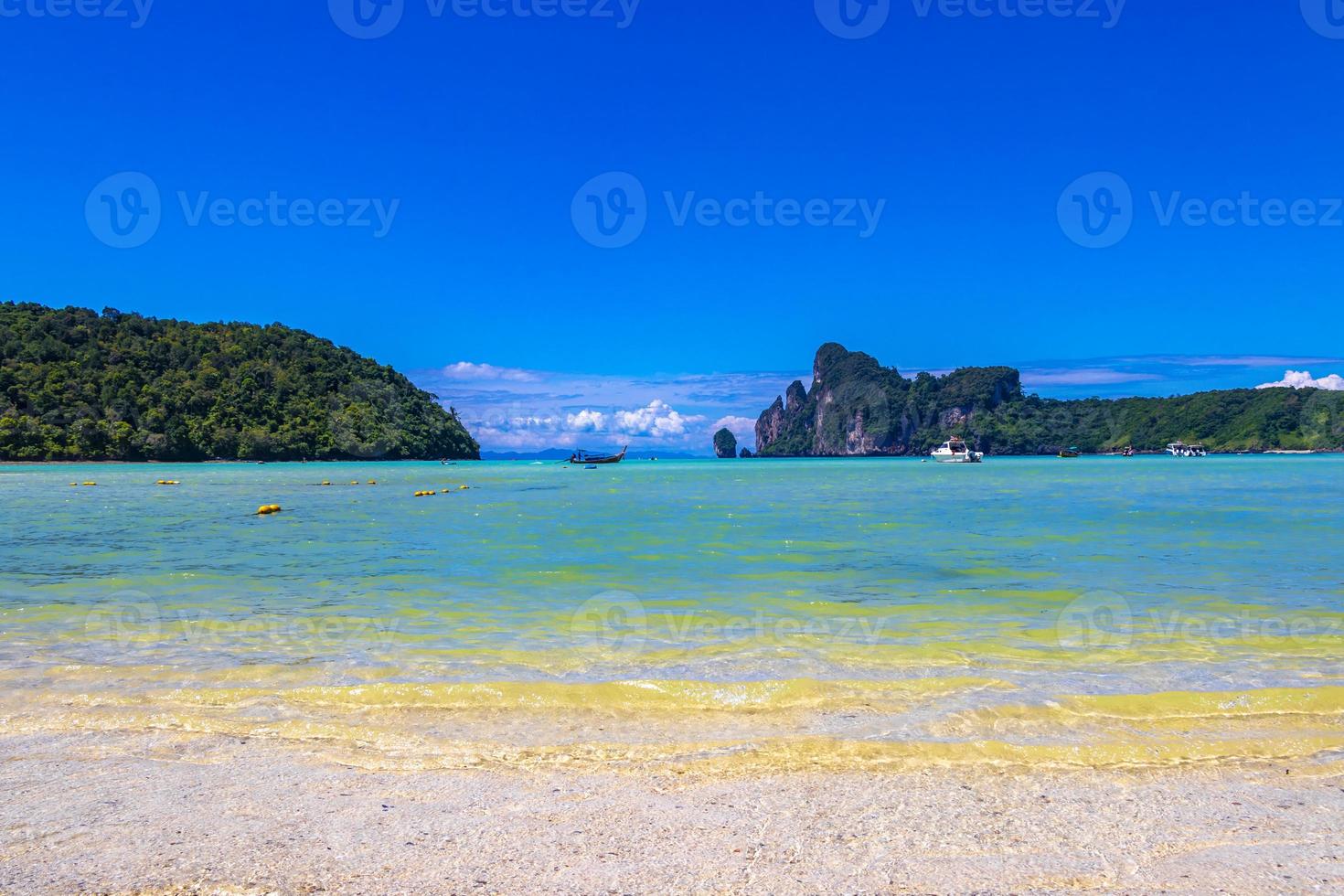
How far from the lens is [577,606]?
12547 mm

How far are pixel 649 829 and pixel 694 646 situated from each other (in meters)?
4.99

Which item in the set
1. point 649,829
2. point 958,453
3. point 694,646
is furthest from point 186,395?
point 649,829

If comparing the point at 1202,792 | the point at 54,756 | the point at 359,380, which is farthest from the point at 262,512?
the point at 359,380

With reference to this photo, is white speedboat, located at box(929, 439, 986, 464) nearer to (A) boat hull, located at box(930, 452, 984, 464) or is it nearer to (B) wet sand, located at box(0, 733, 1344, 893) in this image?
(A) boat hull, located at box(930, 452, 984, 464)

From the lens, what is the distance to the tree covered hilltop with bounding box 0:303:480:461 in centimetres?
12006

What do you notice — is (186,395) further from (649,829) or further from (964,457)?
(649,829)

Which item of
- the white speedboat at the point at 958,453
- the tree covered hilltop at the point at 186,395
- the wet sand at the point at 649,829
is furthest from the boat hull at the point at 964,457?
the wet sand at the point at 649,829

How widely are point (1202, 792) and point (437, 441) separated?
188 metres

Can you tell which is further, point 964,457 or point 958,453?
point 958,453

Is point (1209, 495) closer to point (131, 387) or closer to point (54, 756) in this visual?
point (54, 756)

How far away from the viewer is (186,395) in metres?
136


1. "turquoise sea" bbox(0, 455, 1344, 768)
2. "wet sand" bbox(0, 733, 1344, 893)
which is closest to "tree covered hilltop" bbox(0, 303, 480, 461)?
"turquoise sea" bbox(0, 455, 1344, 768)

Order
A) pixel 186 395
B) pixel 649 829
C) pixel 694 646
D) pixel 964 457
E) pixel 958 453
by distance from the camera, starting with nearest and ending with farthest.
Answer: pixel 649 829
pixel 694 646
pixel 186 395
pixel 964 457
pixel 958 453

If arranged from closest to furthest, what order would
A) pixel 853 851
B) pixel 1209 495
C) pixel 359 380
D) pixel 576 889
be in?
pixel 576 889
pixel 853 851
pixel 1209 495
pixel 359 380
